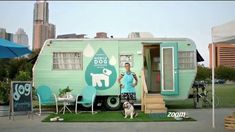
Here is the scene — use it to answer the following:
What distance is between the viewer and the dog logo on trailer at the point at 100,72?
14039mm

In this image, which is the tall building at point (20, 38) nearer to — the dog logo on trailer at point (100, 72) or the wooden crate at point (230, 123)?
the dog logo on trailer at point (100, 72)

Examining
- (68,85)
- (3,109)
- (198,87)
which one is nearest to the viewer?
(3,109)

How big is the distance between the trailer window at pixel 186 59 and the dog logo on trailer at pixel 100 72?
259 cm

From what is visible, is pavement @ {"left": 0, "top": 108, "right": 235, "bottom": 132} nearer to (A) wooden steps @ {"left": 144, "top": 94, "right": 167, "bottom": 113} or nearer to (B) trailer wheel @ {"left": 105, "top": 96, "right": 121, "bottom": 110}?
(A) wooden steps @ {"left": 144, "top": 94, "right": 167, "bottom": 113}

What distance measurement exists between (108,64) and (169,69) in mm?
2349

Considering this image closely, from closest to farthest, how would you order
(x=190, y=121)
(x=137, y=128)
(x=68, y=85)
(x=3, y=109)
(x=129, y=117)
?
(x=137, y=128)
(x=190, y=121)
(x=129, y=117)
(x=3, y=109)
(x=68, y=85)

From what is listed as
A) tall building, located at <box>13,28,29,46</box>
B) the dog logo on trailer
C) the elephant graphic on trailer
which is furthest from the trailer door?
tall building, located at <box>13,28,29,46</box>

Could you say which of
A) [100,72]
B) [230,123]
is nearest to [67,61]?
[100,72]

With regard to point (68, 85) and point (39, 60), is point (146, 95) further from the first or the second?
point (39, 60)

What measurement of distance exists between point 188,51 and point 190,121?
4372 mm

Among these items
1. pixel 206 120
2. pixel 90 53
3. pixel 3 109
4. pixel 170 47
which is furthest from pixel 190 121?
pixel 3 109

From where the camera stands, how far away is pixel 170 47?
46.1ft

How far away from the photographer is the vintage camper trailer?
14016 millimetres

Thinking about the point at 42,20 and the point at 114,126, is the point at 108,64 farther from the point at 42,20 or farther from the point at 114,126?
→ the point at 42,20
